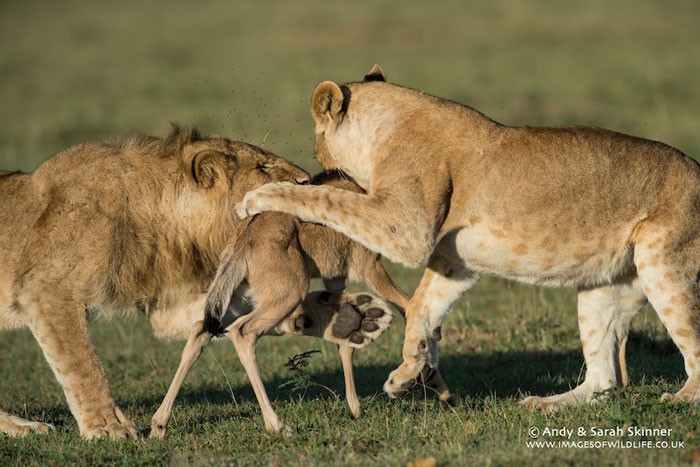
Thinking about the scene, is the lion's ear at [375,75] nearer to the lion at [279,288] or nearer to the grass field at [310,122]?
the lion at [279,288]

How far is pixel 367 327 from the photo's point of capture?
5922mm

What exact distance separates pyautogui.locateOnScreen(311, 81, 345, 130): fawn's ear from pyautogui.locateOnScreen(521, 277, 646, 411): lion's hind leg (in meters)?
1.79

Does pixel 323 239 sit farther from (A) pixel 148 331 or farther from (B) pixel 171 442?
(A) pixel 148 331

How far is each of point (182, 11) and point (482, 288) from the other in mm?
30266

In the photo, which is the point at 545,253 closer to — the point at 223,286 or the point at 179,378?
the point at 223,286

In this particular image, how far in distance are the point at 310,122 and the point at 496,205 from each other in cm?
1211

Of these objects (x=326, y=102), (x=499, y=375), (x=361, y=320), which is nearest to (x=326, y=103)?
(x=326, y=102)

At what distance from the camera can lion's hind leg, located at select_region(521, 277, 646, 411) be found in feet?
20.3

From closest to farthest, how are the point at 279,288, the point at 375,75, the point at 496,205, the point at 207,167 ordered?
1. the point at 279,288
2. the point at 496,205
3. the point at 207,167
4. the point at 375,75

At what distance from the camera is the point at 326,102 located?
6.00 meters

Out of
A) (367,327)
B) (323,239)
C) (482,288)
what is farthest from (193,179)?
(482,288)

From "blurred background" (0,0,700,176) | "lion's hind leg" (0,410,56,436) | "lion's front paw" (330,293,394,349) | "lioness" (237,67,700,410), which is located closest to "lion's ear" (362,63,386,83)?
"lioness" (237,67,700,410)

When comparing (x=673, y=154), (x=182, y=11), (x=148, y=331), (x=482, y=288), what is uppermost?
(x=182, y=11)

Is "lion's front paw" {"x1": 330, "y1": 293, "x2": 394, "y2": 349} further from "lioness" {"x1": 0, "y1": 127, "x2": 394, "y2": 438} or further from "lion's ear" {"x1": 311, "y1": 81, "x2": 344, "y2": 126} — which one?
"lion's ear" {"x1": 311, "y1": 81, "x2": 344, "y2": 126}
